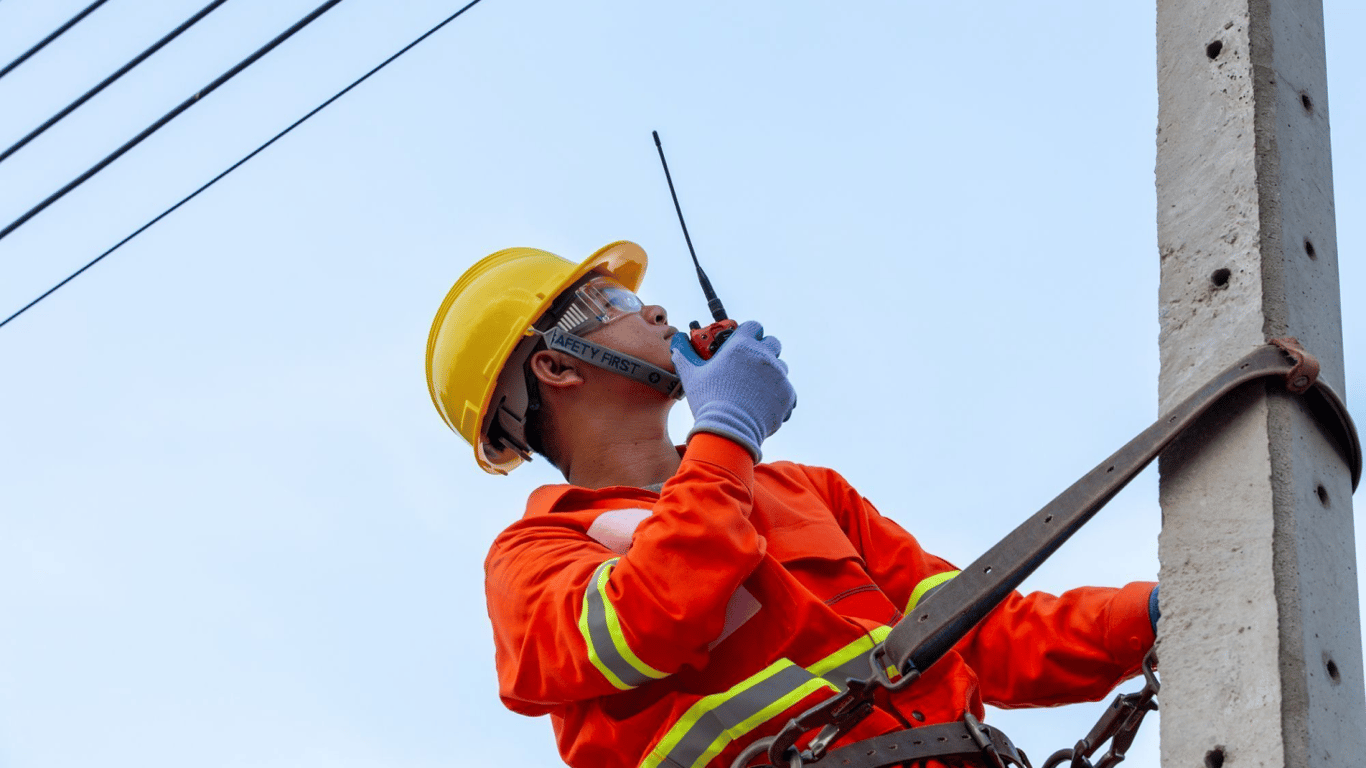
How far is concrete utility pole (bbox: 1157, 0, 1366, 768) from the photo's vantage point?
98.8 inches

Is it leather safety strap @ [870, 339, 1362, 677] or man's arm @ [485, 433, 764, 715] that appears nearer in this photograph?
leather safety strap @ [870, 339, 1362, 677]

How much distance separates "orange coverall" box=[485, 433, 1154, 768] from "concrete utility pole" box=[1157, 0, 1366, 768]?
2.25ft

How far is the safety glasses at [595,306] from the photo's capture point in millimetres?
4715

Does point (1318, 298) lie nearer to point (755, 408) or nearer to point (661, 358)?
point (755, 408)

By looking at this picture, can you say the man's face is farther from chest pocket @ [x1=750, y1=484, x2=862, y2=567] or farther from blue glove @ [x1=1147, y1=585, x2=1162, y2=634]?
blue glove @ [x1=1147, y1=585, x2=1162, y2=634]

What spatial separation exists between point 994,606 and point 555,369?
1903 mm

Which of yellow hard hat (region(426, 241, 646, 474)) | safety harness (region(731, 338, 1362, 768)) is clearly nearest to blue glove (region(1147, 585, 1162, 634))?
safety harness (region(731, 338, 1362, 768))

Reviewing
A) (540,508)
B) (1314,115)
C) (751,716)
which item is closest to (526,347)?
(540,508)

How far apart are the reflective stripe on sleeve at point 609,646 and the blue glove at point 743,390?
1.50 feet

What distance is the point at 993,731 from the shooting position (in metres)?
3.47

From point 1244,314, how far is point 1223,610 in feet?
1.71

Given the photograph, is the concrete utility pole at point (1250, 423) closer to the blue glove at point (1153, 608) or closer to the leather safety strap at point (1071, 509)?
the leather safety strap at point (1071, 509)

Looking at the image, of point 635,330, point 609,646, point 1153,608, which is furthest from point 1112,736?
point 635,330

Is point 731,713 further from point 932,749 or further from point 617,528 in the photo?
point 617,528
